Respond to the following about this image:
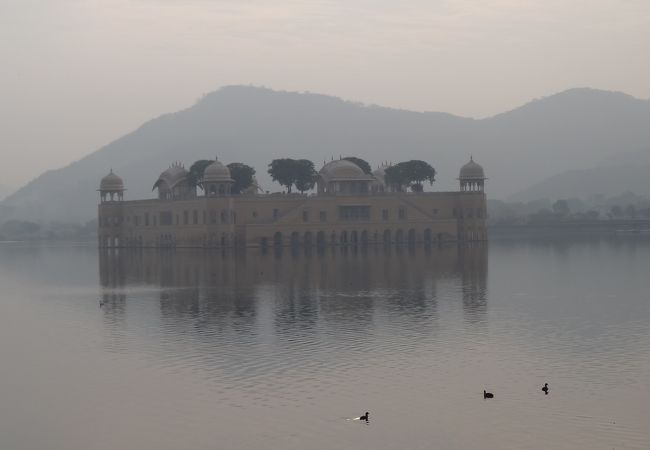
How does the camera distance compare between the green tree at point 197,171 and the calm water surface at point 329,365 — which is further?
the green tree at point 197,171

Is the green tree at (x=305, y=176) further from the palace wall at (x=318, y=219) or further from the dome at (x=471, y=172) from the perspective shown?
the dome at (x=471, y=172)

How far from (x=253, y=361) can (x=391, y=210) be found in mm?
94307

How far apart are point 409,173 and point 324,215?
2022 centimetres

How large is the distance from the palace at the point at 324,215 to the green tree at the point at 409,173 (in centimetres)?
662

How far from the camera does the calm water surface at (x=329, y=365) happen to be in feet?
90.5

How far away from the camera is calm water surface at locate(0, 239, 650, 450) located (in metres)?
27.6

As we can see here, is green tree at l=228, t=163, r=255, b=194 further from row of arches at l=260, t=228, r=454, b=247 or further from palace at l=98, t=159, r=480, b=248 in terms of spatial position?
row of arches at l=260, t=228, r=454, b=247

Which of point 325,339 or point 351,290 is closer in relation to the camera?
point 325,339

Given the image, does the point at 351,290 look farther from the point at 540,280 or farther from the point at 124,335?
the point at 124,335

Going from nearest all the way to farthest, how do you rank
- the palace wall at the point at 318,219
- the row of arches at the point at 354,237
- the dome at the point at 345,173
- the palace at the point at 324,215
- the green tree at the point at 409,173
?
the palace wall at the point at 318,219 < the palace at the point at 324,215 < the row of arches at the point at 354,237 < the dome at the point at 345,173 < the green tree at the point at 409,173

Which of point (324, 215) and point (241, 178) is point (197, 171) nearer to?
point (241, 178)

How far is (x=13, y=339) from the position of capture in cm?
4659

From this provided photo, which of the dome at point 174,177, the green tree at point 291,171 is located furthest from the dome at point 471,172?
the dome at point 174,177

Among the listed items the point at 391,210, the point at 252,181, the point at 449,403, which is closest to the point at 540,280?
the point at 449,403
